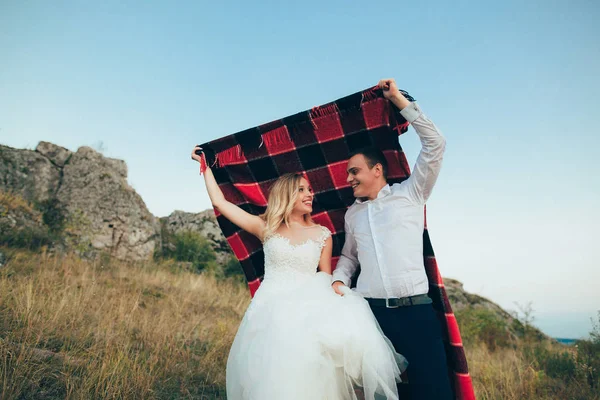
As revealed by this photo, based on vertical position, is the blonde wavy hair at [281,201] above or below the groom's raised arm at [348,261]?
above

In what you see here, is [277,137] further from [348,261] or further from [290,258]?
[348,261]

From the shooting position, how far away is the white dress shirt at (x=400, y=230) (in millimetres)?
2896

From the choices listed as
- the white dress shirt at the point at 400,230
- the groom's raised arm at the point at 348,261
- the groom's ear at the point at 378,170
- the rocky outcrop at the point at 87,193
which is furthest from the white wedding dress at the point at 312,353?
the rocky outcrop at the point at 87,193

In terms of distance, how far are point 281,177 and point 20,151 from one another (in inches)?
507

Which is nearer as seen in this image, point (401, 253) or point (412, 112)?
point (401, 253)

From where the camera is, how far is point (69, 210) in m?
11.6

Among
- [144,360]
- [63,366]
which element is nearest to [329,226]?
[144,360]

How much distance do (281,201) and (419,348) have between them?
1.82m

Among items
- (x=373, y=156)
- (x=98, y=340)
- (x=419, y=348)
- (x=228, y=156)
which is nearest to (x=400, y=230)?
(x=373, y=156)

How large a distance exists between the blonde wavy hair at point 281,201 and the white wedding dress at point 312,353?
92 centimetres

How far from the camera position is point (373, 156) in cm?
344

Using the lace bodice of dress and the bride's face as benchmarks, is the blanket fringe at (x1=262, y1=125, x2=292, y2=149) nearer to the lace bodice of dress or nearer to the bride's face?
the bride's face

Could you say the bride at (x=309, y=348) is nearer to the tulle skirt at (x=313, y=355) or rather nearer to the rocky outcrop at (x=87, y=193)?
the tulle skirt at (x=313, y=355)

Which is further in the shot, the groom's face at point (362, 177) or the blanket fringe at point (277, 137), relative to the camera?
the blanket fringe at point (277, 137)
